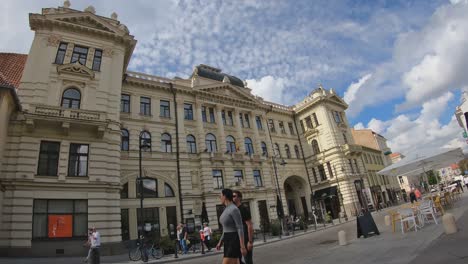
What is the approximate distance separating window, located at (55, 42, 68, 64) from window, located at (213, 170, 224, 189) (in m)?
17.3

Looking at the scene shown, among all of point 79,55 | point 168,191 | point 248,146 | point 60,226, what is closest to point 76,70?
point 79,55

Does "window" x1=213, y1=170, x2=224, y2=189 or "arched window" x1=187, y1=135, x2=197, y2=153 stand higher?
"arched window" x1=187, y1=135, x2=197, y2=153

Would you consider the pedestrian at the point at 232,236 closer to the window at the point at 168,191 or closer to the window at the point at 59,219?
the window at the point at 59,219

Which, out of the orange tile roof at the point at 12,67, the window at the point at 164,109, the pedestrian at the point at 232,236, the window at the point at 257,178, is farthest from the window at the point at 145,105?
the pedestrian at the point at 232,236

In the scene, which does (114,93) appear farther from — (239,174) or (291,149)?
(291,149)

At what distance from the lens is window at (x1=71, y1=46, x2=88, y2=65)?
22834mm

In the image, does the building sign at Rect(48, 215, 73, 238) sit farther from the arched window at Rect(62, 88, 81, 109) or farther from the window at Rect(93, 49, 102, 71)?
the window at Rect(93, 49, 102, 71)

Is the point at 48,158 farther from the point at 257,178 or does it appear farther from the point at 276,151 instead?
the point at 276,151

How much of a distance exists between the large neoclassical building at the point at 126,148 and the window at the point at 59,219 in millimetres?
59

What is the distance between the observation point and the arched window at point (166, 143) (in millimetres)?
28438

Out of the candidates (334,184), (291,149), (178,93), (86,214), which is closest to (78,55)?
(178,93)

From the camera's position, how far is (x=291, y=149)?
139 feet

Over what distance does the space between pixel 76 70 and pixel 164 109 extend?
9.86 meters

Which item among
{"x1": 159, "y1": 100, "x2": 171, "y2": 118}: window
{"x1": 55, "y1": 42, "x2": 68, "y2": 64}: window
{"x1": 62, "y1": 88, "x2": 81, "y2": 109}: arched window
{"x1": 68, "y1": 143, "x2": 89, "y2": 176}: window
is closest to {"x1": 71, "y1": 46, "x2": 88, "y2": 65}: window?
{"x1": 55, "y1": 42, "x2": 68, "y2": 64}: window
